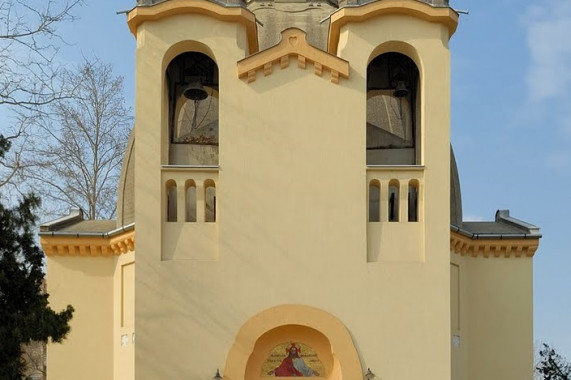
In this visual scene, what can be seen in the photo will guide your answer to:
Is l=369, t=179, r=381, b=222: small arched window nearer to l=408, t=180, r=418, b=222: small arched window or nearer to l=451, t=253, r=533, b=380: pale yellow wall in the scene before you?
l=408, t=180, r=418, b=222: small arched window

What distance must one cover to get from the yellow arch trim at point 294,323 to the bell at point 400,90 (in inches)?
199

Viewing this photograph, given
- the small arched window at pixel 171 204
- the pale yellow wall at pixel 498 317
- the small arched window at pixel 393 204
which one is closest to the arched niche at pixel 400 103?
the small arched window at pixel 393 204

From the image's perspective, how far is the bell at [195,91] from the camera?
19219 millimetres

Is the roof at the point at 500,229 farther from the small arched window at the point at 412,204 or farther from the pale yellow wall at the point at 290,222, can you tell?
the pale yellow wall at the point at 290,222

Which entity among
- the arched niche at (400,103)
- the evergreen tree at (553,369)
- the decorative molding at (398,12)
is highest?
the decorative molding at (398,12)

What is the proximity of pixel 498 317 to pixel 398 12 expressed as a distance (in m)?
6.92

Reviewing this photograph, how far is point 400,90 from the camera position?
1962 centimetres

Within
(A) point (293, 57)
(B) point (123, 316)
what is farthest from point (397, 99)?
(B) point (123, 316)

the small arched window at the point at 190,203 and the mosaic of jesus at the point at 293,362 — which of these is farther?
the small arched window at the point at 190,203

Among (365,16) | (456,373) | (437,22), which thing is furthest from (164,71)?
(456,373)

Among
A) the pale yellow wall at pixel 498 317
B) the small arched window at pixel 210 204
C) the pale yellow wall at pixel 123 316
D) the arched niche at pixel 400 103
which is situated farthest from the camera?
the pale yellow wall at pixel 498 317

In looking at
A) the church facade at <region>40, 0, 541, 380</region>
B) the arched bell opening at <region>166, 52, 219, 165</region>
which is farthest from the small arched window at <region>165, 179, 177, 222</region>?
the arched bell opening at <region>166, 52, 219, 165</region>

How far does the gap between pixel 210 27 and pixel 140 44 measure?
4.42 feet

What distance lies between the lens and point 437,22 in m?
18.0
